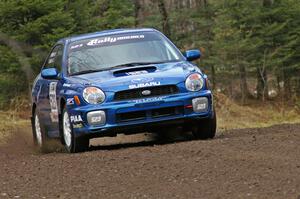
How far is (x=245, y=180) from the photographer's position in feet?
21.7

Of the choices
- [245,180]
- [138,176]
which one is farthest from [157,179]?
[245,180]

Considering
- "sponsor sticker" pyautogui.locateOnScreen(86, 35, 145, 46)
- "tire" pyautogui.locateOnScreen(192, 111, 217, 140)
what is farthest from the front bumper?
"sponsor sticker" pyautogui.locateOnScreen(86, 35, 145, 46)

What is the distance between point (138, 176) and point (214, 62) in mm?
26414

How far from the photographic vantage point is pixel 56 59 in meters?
11.9

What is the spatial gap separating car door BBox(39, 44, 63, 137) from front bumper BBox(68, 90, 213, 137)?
38.0 inches

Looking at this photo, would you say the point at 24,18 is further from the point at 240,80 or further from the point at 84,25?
the point at 240,80

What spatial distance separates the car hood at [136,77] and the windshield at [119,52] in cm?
36

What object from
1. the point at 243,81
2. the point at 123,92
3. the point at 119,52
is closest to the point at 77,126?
the point at 123,92

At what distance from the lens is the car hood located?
1003 cm

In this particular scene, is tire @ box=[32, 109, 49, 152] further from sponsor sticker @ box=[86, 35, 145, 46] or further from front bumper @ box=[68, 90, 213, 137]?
front bumper @ box=[68, 90, 213, 137]

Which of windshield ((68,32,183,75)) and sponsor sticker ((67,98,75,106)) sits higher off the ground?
windshield ((68,32,183,75))

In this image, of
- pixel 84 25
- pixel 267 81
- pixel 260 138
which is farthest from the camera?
pixel 267 81

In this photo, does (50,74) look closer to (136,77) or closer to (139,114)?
(136,77)

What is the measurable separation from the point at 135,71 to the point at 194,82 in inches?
31.5
